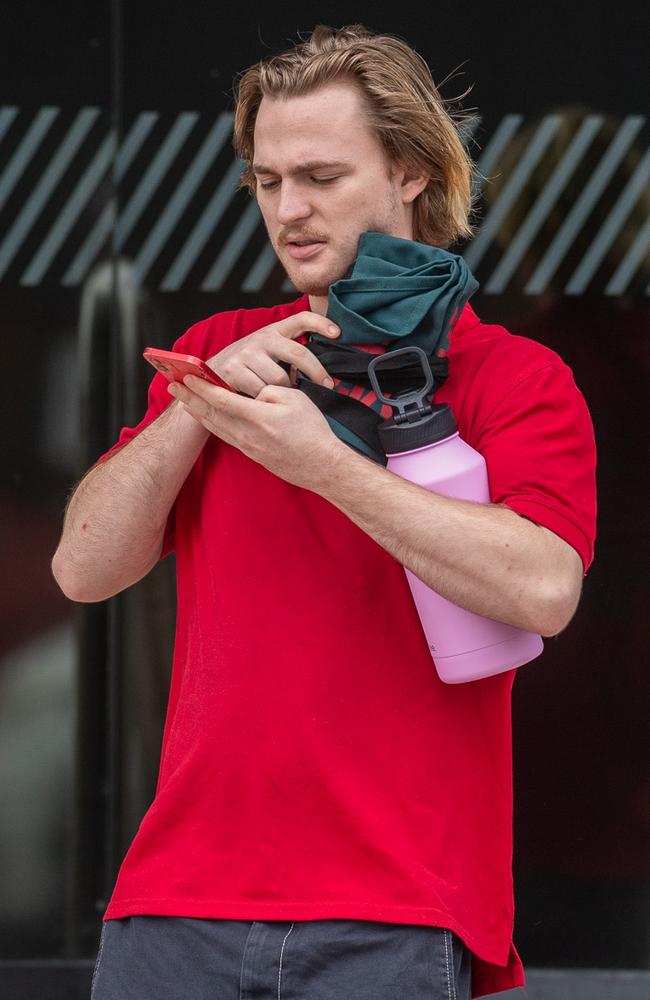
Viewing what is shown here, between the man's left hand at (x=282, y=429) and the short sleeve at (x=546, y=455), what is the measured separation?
0.74 feet

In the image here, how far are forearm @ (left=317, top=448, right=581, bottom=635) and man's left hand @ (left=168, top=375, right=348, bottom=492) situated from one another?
0.02m

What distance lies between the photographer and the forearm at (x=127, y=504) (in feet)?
6.35

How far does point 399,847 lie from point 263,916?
0.19 m

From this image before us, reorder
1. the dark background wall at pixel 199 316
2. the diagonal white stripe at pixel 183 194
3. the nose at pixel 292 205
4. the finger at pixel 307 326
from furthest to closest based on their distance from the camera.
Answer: the diagonal white stripe at pixel 183 194, the dark background wall at pixel 199 316, the nose at pixel 292 205, the finger at pixel 307 326

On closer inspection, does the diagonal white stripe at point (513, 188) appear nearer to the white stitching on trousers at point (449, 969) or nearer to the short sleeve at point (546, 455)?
the short sleeve at point (546, 455)

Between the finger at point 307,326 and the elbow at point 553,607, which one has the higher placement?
the finger at point 307,326

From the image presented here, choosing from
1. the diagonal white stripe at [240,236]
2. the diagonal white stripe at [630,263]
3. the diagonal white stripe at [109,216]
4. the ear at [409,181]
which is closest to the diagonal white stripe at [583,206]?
the diagonal white stripe at [630,263]

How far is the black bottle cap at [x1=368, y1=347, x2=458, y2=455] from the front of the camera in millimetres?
1773

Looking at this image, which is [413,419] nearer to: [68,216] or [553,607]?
[553,607]

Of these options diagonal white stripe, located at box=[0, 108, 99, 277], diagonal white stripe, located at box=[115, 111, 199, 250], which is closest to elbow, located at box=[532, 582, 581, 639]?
diagonal white stripe, located at box=[115, 111, 199, 250]

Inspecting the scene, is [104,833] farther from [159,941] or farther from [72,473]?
[159,941]

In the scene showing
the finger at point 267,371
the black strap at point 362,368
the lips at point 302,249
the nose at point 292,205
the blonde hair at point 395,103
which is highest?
the blonde hair at point 395,103

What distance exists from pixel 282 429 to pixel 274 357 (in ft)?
0.44

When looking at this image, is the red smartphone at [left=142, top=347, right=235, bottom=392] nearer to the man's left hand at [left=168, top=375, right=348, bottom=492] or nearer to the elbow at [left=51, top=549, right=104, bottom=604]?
the man's left hand at [left=168, top=375, right=348, bottom=492]
